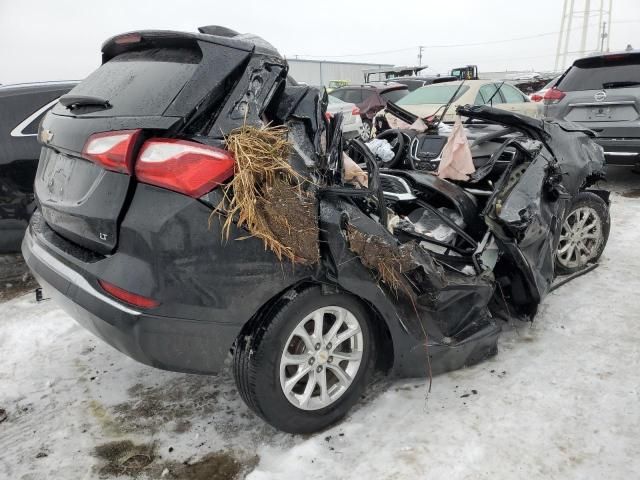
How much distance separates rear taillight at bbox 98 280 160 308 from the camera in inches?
74.7

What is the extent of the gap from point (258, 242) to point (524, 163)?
80.9 inches

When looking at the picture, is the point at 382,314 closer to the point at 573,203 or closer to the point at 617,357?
the point at 617,357

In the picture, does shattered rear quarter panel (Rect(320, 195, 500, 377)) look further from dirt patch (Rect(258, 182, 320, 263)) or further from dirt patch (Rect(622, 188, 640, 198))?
dirt patch (Rect(622, 188, 640, 198))

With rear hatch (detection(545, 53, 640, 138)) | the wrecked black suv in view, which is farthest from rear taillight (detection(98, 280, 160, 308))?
rear hatch (detection(545, 53, 640, 138))

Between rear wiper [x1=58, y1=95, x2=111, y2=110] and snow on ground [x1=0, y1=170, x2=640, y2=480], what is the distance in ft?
5.06

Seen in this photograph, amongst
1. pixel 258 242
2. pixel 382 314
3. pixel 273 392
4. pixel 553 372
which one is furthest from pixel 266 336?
pixel 553 372

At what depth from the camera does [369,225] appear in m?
2.36

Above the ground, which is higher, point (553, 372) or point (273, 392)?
point (273, 392)

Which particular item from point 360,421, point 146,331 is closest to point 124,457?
point 146,331

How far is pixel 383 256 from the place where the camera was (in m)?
2.36

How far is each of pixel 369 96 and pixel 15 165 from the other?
9.92 metres

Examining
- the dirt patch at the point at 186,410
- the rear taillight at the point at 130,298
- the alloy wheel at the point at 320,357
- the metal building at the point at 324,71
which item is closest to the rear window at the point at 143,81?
the rear taillight at the point at 130,298

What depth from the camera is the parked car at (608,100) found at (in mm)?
6328

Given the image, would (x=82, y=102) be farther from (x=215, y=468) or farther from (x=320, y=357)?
(x=215, y=468)
